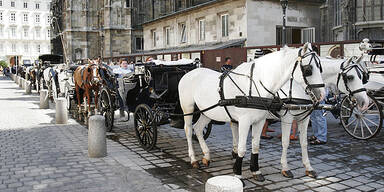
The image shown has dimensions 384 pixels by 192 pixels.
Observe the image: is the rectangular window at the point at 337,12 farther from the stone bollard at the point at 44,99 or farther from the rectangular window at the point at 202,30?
the stone bollard at the point at 44,99

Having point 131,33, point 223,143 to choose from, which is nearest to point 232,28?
point 223,143

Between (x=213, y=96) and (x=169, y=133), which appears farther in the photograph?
(x=169, y=133)

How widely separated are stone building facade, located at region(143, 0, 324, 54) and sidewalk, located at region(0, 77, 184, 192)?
13.3 metres

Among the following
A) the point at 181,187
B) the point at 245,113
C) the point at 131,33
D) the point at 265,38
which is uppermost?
the point at 131,33

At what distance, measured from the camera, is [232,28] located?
21.9 m

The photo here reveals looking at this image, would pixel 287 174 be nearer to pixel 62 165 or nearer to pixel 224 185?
pixel 224 185

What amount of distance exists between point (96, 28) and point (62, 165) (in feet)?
155

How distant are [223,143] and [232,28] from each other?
14389 mm

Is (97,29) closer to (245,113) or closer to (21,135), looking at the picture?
(21,135)

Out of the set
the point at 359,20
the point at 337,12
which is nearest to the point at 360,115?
the point at 359,20

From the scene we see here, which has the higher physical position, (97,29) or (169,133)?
(97,29)

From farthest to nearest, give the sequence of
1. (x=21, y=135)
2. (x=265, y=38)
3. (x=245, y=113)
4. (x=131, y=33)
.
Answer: (x=131, y=33), (x=265, y=38), (x=21, y=135), (x=245, y=113)

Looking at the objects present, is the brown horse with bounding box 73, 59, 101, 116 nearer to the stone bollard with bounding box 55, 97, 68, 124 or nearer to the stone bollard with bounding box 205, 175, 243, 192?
the stone bollard with bounding box 55, 97, 68, 124

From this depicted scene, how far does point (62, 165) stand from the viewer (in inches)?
266
